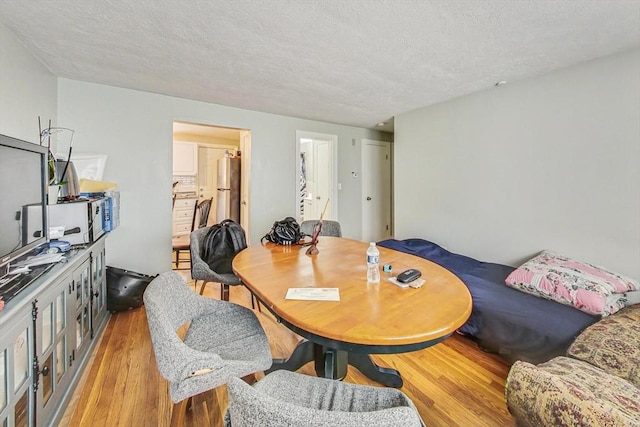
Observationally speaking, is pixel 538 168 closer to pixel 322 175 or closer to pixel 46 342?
pixel 322 175

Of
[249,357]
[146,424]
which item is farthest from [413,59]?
[146,424]

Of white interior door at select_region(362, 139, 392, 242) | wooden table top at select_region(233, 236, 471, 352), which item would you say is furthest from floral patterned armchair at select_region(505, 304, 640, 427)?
white interior door at select_region(362, 139, 392, 242)

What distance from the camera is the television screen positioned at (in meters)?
1.17

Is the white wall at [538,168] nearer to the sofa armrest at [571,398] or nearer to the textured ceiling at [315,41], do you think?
the textured ceiling at [315,41]

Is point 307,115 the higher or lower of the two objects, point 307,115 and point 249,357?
the higher

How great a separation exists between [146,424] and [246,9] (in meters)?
2.33

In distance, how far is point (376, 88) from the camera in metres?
2.84

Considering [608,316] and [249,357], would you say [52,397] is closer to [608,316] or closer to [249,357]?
[249,357]

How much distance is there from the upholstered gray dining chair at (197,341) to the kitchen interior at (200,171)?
3.34 metres

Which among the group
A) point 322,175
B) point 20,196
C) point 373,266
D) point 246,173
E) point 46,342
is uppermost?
point 322,175

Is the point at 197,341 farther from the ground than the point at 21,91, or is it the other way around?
the point at 21,91

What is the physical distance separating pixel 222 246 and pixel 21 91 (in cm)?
178

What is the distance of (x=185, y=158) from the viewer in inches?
212

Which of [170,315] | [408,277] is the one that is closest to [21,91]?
[170,315]
